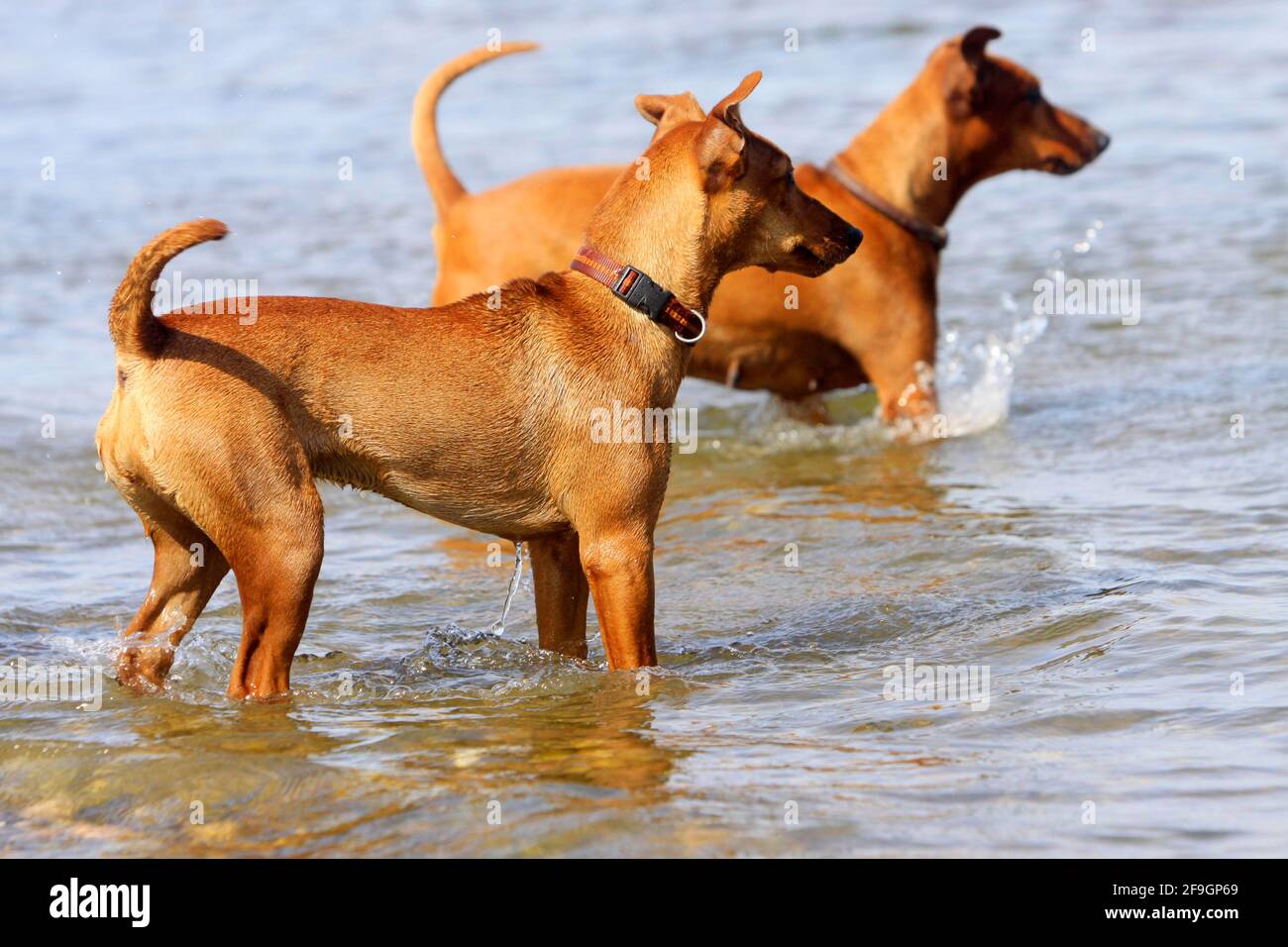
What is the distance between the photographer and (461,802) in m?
4.52

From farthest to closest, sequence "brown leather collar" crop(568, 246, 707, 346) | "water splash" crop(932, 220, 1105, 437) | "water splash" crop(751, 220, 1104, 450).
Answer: "water splash" crop(932, 220, 1105, 437) < "water splash" crop(751, 220, 1104, 450) < "brown leather collar" crop(568, 246, 707, 346)

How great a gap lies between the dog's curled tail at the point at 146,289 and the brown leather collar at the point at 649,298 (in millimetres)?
→ 1266

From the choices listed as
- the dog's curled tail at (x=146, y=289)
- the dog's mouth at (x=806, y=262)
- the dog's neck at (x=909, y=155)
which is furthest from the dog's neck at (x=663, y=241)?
the dog's neck at (x=909, y=155)

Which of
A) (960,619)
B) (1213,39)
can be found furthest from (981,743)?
→ (1213,39)

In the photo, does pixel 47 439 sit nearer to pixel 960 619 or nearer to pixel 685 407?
pixel 685 407

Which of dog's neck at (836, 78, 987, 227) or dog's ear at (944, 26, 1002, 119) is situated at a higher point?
dog's ear at (944, 26, 1002, 119)

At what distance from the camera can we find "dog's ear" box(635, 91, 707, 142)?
575 cm

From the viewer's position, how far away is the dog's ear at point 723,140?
5.22m

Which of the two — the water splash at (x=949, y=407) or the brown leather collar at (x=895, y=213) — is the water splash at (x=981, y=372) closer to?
the water splash at (x=949, y=407)

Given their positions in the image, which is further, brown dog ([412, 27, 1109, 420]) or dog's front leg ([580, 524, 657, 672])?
brown dog ([412, 27, 1109, 420])

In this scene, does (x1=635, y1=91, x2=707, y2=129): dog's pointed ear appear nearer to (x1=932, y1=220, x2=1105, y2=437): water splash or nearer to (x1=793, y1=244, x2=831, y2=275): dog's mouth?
(x1=793, y1=244, x2=831, y2=275): dog's mouth

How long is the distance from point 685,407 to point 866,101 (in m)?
7.51

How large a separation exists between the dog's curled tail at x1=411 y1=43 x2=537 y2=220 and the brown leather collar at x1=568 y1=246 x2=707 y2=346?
2780 millimetres

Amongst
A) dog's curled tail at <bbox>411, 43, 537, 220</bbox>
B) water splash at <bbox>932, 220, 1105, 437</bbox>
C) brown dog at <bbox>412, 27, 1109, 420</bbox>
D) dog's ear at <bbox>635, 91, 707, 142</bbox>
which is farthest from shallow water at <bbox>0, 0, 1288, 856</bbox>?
dog's ear at <bbox>635, 91, 707, 142</bbox>
